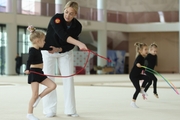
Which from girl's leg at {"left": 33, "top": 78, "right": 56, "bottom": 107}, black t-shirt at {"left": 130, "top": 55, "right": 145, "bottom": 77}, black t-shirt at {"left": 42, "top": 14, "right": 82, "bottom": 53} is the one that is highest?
black t-shirt at {"left": 42, "top": 14, "right": 82, "bottom": 53}

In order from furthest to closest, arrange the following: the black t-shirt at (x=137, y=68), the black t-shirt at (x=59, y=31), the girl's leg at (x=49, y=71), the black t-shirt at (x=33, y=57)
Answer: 1. the black t-shirt at (x=137, y=68)
2. the girl's leg at (x=49, y=71)
3. the black t-shirt at (x=59, y=31)
4. the black t-shirt at (x=33, y=57)

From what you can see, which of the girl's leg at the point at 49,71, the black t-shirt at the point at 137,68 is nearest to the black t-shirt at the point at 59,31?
the girl's leg at the point at 49,71

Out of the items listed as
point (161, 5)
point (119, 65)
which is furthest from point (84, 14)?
point (161, 5)

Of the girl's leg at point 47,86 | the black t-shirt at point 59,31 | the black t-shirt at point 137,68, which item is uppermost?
the black t-shirt at point 59,31

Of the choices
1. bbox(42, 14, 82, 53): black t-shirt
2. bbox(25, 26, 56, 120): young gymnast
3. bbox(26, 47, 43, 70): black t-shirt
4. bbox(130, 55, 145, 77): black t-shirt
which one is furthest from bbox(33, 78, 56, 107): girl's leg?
bbox(130, 55, 145, 77): black t-shirt

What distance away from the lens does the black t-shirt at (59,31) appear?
5686 mm

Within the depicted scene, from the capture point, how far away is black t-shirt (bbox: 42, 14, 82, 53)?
18.7 feet

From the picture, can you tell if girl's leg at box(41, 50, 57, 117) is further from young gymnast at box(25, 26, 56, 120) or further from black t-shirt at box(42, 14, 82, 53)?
young gymnast at box(25, 26, 56, 120)

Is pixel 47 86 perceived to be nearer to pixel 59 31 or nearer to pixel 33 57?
pixel 33 57

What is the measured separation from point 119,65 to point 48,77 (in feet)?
100

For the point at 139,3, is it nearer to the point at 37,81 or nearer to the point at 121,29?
the point at 121,29

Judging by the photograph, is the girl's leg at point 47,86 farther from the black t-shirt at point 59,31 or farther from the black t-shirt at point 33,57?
the black t-shirt at point 59,31

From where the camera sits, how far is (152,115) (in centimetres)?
611

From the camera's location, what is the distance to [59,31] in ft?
18.5
